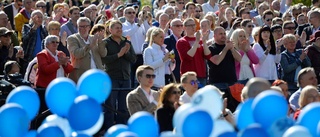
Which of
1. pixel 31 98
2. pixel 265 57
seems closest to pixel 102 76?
pixel 31 98

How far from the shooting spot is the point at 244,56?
17.0 meters

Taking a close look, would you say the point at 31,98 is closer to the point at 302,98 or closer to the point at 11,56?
the point at 302,98

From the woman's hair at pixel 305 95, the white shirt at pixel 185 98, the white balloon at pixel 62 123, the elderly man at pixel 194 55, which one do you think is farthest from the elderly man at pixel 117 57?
the white balloon at pixel 62 123

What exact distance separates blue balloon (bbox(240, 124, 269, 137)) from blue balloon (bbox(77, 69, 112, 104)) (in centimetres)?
180

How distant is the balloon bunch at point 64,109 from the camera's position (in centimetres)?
1010

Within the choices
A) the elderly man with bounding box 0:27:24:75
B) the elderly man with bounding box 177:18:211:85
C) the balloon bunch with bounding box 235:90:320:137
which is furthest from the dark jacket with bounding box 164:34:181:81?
the balloon bunch with bounding box 235:90:320:137

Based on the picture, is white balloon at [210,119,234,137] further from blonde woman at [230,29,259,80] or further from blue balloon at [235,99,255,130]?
blonde woman at [230,29,259,80]

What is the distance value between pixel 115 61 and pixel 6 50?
1.69 metres

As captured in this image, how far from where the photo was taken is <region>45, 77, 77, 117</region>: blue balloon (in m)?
10.7

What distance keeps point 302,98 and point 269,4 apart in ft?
33.1

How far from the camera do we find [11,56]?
16.9 m

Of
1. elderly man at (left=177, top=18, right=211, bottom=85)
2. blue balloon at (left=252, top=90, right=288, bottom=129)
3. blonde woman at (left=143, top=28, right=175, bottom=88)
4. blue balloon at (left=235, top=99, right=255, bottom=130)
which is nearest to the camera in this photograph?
blue balloon at (left=252, top=90, right=288, bottom=129)

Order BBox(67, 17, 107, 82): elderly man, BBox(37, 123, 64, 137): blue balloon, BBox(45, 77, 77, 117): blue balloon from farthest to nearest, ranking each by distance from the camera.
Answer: BBox(67, 17, 107, 82): elderly man, BBox(45, 77, 77, 117): blue balloon, BBox(37, 123, 64, 137): blue balloon

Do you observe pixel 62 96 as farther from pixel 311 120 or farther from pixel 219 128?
pixel 311 120
